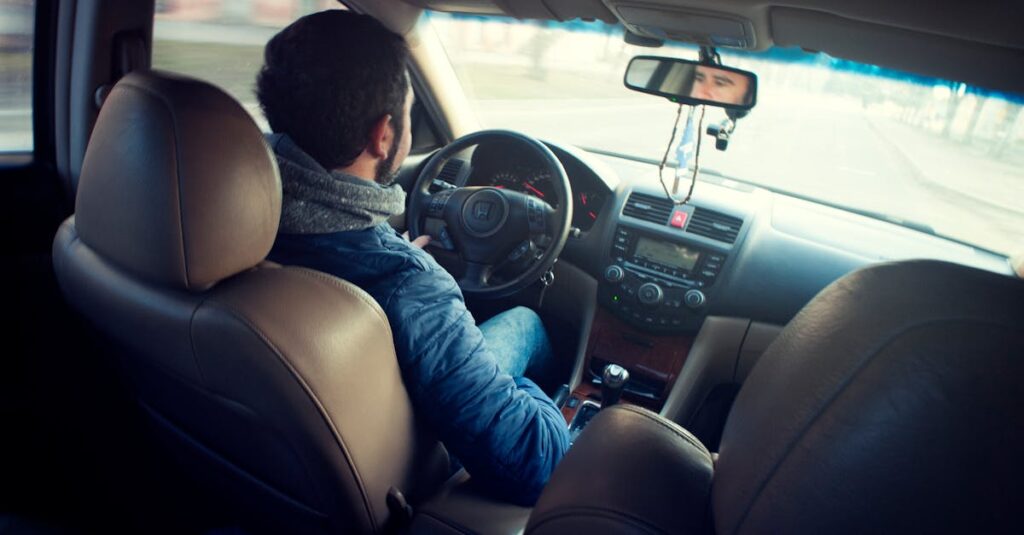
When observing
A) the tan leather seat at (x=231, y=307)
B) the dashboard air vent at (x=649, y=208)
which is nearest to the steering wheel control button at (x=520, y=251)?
the dashboard air vent at (x=649, y=208)

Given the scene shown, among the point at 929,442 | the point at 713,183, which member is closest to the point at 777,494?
the point at 929,442

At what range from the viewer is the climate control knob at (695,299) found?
3.07 metres

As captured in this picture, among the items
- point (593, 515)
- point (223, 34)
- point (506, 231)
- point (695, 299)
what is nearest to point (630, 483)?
point (593, 515)

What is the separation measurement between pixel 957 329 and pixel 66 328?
2551 mm

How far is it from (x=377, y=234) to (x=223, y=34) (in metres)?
1.74

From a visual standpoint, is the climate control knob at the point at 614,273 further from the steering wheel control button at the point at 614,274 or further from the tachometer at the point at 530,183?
the tachometer at the point at 530,183

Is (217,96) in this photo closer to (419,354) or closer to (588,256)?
(419,354)

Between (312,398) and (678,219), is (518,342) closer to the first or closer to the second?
(678,219)

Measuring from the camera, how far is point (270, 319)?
1385 millimetres

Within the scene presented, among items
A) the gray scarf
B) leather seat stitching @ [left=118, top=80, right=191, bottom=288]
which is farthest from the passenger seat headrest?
the gray scarf

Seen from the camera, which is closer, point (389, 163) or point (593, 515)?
point (593, 515)

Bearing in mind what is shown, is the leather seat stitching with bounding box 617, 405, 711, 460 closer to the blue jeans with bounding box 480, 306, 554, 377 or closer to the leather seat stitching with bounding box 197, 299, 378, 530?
the leather seat stitching with bounding box 197, 299, 378, 530

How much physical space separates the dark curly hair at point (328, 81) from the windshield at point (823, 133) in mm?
929

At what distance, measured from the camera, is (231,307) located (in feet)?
4.51
